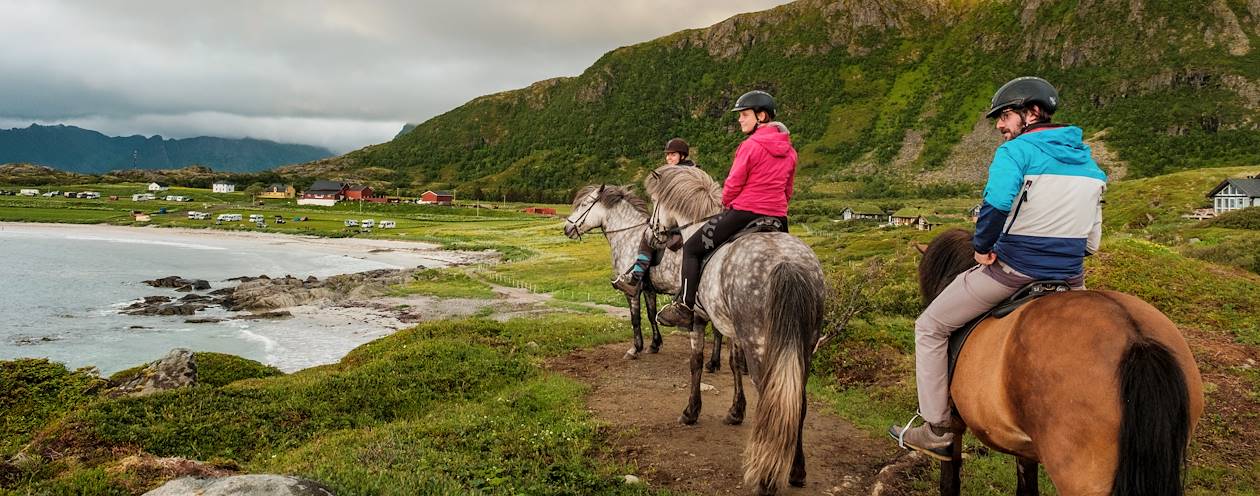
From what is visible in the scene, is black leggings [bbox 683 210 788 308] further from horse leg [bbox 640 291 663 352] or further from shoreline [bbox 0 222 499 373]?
shoreline [bbox 0 222 499 373]

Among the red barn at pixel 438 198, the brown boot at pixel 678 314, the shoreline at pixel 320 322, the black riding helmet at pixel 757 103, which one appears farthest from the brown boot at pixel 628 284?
the red barn at pixel 438 198

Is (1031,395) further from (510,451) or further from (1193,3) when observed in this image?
(1193,3)

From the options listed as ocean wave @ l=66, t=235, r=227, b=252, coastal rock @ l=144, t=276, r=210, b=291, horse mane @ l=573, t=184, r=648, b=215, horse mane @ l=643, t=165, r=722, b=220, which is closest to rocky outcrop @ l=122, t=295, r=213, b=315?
coastal rock @ l=144, t=276, r=210, b=291

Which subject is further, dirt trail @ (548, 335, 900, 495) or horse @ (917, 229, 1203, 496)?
dirt trail @ (548, 335, 900, 495)

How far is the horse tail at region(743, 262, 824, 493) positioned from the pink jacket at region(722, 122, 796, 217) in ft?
4.19

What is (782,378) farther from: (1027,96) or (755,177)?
(1027,96)

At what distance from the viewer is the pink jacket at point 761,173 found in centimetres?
759

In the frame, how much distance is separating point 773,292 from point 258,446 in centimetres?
744

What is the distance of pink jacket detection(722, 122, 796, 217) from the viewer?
299 inches

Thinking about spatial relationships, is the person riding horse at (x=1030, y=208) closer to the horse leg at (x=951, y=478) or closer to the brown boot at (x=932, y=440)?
the brown boot at (x=932, y=440)

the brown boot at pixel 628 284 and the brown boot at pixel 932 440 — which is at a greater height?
the brown boot at pixel 628 284

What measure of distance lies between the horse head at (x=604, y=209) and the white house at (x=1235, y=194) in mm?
53549

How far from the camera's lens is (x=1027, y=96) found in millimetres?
4656

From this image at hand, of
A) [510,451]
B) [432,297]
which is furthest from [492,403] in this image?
[432,297]
